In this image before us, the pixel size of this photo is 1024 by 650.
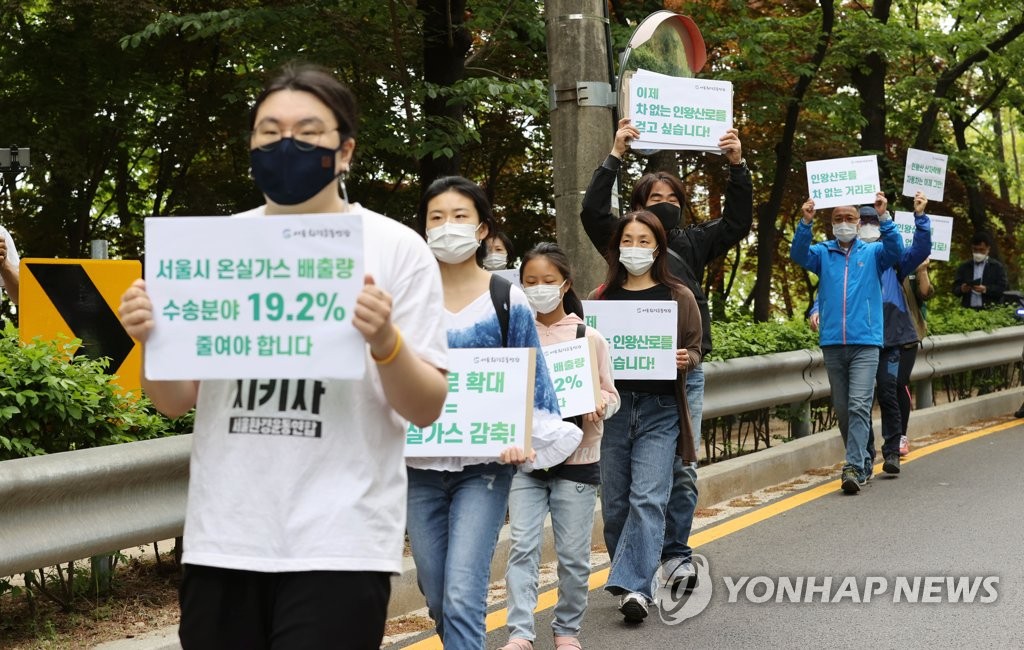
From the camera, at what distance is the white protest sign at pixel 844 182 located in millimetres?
9891

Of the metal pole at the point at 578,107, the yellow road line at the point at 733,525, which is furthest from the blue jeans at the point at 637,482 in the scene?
the metal pole at the point at 578,107

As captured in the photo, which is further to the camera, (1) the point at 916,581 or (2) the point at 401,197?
(2) the point at 401,197

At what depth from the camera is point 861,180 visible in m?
9.91

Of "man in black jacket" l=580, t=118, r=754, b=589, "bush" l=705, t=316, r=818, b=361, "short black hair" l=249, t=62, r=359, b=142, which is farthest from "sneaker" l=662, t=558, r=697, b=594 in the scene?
"short black hair" l=249, t=62, r=359, b=142

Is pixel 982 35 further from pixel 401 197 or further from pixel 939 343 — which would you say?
pixel 401 197

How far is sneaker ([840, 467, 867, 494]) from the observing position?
9094 millimetres

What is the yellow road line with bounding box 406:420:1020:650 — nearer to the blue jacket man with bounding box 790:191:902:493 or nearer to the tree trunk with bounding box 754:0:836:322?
the blue jacket man with bounding box 790:191:902:493

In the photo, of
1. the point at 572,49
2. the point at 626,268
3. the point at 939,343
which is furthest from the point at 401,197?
the point at 626,268

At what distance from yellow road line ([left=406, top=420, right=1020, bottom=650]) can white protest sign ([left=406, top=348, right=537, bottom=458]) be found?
1.31 meters

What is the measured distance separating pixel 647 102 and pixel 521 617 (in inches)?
132

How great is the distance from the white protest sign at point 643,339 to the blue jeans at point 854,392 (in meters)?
3.70

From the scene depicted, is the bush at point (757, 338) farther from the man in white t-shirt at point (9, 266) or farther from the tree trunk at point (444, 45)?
the man in white t-shirt at point (9, 266)

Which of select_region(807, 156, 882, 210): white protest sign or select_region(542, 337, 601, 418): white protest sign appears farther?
select_region(807, 156, 882, 210): white protest sign

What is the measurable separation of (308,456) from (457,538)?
1676 mm
